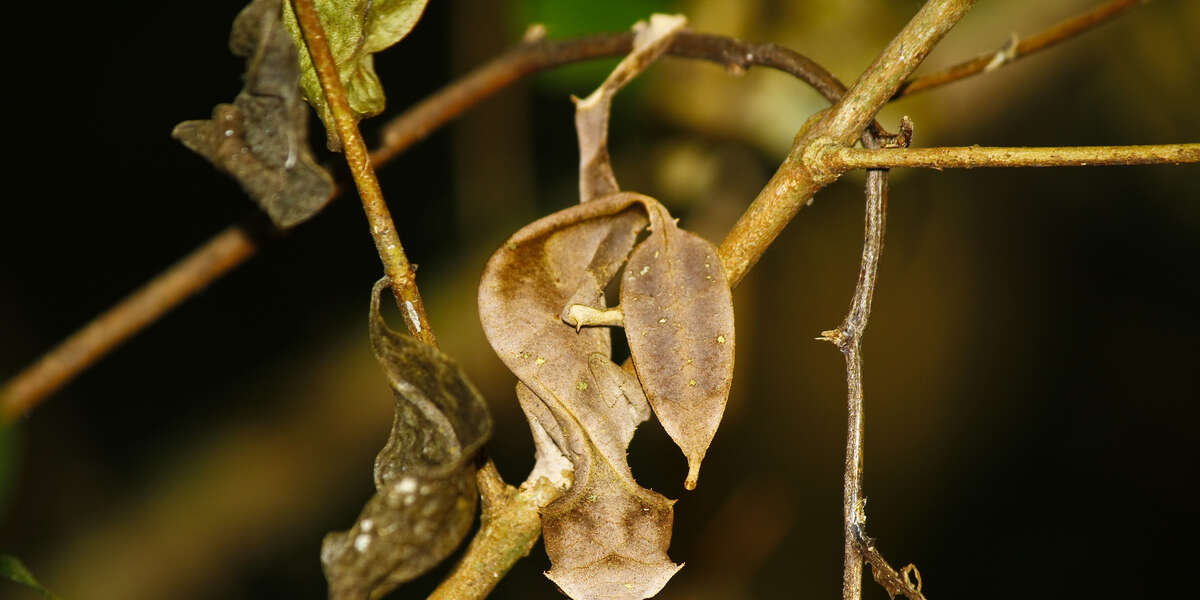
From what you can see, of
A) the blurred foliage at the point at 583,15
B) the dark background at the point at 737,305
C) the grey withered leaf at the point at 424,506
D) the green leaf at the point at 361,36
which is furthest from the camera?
the dark background at the point at 737,305

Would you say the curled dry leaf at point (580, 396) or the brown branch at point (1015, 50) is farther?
the brown branch at point (1015, 50)

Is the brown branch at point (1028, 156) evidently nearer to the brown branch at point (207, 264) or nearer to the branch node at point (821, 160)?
the branch node at point (821, 160)

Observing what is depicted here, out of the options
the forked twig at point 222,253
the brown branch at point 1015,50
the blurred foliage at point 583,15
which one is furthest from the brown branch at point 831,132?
the blurred foliage at point 583,15

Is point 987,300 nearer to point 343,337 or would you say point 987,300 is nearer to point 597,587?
point 343,337

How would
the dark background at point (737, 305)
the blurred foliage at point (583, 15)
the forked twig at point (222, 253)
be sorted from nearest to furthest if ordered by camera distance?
the forked twig at point (222, 253), the blurred foliage at point (583, 15), the dark background at point (737, 305)

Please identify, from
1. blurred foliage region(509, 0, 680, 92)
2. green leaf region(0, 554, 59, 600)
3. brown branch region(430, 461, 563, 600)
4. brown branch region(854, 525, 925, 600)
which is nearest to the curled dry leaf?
brown branch region(430, 461, 563, 600)

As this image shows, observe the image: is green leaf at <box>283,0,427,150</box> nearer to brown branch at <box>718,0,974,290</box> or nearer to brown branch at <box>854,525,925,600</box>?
brown branch at <box>718,0,974,290</box>
